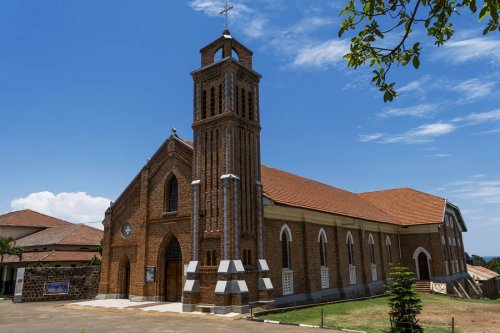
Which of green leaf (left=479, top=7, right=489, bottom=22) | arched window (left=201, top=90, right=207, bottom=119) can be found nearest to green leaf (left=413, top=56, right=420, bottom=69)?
green leaf (left=479, top=7, right=489, bottom=22)

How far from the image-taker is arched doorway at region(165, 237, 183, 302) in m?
23.2

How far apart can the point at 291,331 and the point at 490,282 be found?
43.6 metres

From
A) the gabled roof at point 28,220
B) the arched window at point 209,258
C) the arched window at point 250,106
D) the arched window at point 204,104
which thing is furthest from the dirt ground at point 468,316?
the gabled roof at point 28,220

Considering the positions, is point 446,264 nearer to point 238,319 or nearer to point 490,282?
point 490,282

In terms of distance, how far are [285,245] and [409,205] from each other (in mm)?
22966

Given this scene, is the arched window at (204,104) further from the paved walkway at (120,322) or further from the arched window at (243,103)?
the paved walkway at (120,322)

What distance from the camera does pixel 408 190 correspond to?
44.4m

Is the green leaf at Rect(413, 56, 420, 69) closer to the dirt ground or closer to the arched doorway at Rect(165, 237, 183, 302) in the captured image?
the dirt ground

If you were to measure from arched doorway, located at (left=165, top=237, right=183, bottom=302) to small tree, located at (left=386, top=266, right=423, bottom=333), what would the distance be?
506 inches

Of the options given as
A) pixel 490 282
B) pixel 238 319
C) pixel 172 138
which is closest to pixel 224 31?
pixel 172 138

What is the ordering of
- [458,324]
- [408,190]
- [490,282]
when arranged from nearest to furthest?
1. [458,324]
2. [408,190]
3. [490,282]

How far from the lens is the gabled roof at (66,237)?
36.4 meters

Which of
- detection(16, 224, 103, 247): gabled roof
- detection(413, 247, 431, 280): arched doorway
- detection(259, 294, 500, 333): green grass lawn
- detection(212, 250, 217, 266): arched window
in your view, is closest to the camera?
detection(259, 294, 500, 333): green grass lawn

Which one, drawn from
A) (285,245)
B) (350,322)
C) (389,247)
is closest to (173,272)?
(285,245)
